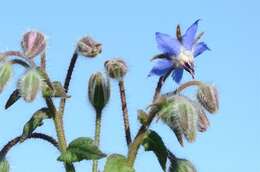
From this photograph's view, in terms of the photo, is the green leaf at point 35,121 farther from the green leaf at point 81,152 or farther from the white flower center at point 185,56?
the white flower center at point 185,56

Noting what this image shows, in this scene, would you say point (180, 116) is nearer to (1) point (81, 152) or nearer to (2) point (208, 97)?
(2) point (208, 97)

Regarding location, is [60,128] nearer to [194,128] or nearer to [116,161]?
[116,161]

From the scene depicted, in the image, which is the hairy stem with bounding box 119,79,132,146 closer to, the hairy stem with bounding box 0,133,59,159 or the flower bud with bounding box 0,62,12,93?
the hairy stem with bounding box 0,133,59,159

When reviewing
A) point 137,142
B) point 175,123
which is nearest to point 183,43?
point 175,123

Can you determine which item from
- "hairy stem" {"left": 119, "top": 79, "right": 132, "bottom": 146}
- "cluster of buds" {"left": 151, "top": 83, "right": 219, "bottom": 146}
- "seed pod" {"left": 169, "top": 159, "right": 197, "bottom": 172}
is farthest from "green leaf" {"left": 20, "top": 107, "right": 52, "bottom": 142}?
"seed pod" {"left": 169, "top": 159, "right": 197, "bottom": 172}

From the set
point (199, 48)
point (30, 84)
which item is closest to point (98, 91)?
point (30, 84)

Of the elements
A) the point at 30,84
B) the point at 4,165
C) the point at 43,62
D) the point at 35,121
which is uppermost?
the point at 43,62
